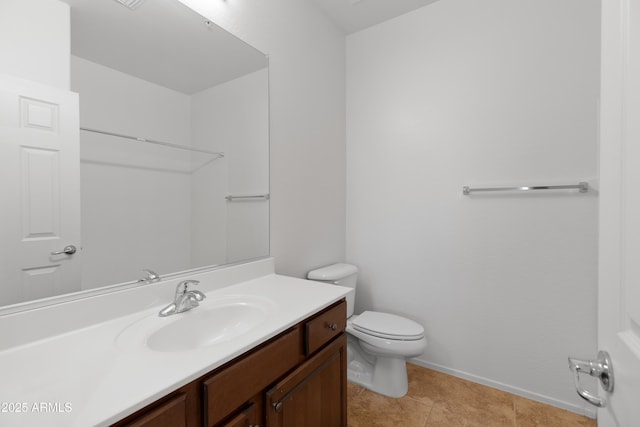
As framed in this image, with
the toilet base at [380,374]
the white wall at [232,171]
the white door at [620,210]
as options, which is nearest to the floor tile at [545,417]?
the toilet base at [380,374]

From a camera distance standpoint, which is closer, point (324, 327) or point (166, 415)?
point (166, 415)

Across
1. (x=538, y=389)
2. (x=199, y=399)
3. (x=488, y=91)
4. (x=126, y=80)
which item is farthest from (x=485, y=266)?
(x=126, y=80)

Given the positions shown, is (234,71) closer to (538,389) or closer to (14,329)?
(14,329)

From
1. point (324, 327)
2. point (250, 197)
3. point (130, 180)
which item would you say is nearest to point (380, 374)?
point (324, 327)

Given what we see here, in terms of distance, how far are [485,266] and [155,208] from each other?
184 cm

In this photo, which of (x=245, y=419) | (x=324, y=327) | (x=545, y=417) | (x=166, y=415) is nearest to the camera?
(x=166, y=415)

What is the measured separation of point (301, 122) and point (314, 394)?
4.81ft

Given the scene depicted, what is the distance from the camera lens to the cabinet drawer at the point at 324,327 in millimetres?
1020

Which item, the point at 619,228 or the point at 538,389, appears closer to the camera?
the point at 619,228

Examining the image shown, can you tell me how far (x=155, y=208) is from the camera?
1.12 meters

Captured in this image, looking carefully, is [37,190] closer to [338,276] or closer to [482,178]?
[338,276]

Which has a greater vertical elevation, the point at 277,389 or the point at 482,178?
the point at 482,178

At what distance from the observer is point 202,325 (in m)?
1.02

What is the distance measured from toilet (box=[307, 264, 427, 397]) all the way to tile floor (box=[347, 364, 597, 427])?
0.24 ft
